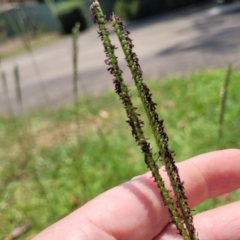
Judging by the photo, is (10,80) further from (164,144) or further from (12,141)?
(164,144)

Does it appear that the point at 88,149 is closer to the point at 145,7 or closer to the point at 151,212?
the point at 151,212

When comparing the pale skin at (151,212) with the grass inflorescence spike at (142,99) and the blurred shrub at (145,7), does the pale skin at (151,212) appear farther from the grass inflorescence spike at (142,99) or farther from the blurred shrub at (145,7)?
the blurred shrub at (145,7)

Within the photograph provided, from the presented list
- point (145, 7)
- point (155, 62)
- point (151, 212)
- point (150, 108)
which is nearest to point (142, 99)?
point (150, 108)

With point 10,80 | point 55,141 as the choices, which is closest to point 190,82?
point 55,141

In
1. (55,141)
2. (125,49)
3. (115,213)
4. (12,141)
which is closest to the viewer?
(125,49)

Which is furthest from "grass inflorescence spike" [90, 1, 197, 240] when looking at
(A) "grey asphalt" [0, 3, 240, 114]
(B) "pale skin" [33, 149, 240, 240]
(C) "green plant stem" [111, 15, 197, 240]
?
(A) "grey asphalt" [0, 3, 240, 114]

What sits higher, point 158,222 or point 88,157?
point 158,222
